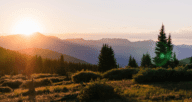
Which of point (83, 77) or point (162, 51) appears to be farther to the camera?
point (162, 51)

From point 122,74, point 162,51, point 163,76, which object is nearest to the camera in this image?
point 163,76

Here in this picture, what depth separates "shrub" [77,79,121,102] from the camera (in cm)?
717

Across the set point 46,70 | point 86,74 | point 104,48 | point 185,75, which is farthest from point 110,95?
point 46,70

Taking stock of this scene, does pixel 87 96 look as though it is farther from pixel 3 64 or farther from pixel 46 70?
pixel 3 64

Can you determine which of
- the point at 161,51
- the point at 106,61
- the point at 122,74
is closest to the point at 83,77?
the point at 122,74

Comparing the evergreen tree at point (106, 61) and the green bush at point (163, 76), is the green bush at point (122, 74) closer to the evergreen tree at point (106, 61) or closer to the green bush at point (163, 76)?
the green bush at point (163, 76)

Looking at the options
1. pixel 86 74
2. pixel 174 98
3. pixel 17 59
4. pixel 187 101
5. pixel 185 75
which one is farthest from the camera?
pixel 17 59

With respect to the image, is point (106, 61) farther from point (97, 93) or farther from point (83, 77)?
point (97, 93)

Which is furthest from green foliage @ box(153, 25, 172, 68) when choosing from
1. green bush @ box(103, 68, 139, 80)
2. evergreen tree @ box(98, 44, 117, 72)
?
green bush @ box(103, 68, 139, 80)

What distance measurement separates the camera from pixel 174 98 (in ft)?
21.9

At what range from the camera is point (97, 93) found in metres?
7.39

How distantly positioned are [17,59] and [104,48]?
70168 mm

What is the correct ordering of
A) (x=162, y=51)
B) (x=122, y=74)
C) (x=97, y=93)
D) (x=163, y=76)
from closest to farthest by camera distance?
(x=97, y=93)
(x=163, y=76)
(x=122, y=74)
(x=162, y=51)

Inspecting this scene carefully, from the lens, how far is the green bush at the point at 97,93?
717 cm
